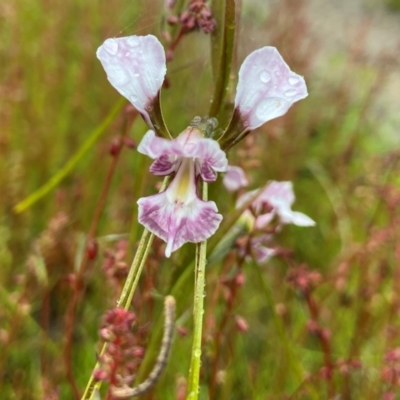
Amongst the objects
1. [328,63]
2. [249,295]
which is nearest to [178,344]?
[249,295]

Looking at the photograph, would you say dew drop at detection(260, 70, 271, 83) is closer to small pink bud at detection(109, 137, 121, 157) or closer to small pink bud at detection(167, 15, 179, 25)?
small pink bud at detection(167, 15, 179, 25)

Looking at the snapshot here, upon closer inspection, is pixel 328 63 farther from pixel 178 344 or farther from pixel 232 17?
pixel 232 17

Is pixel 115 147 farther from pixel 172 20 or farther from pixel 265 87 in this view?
pixel 265 87

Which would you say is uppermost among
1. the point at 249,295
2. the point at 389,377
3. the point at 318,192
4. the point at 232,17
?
the point at 318,192

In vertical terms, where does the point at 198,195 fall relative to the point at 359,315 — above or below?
below

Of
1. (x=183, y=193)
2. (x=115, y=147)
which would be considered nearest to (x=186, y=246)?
(x=183, y=193)
